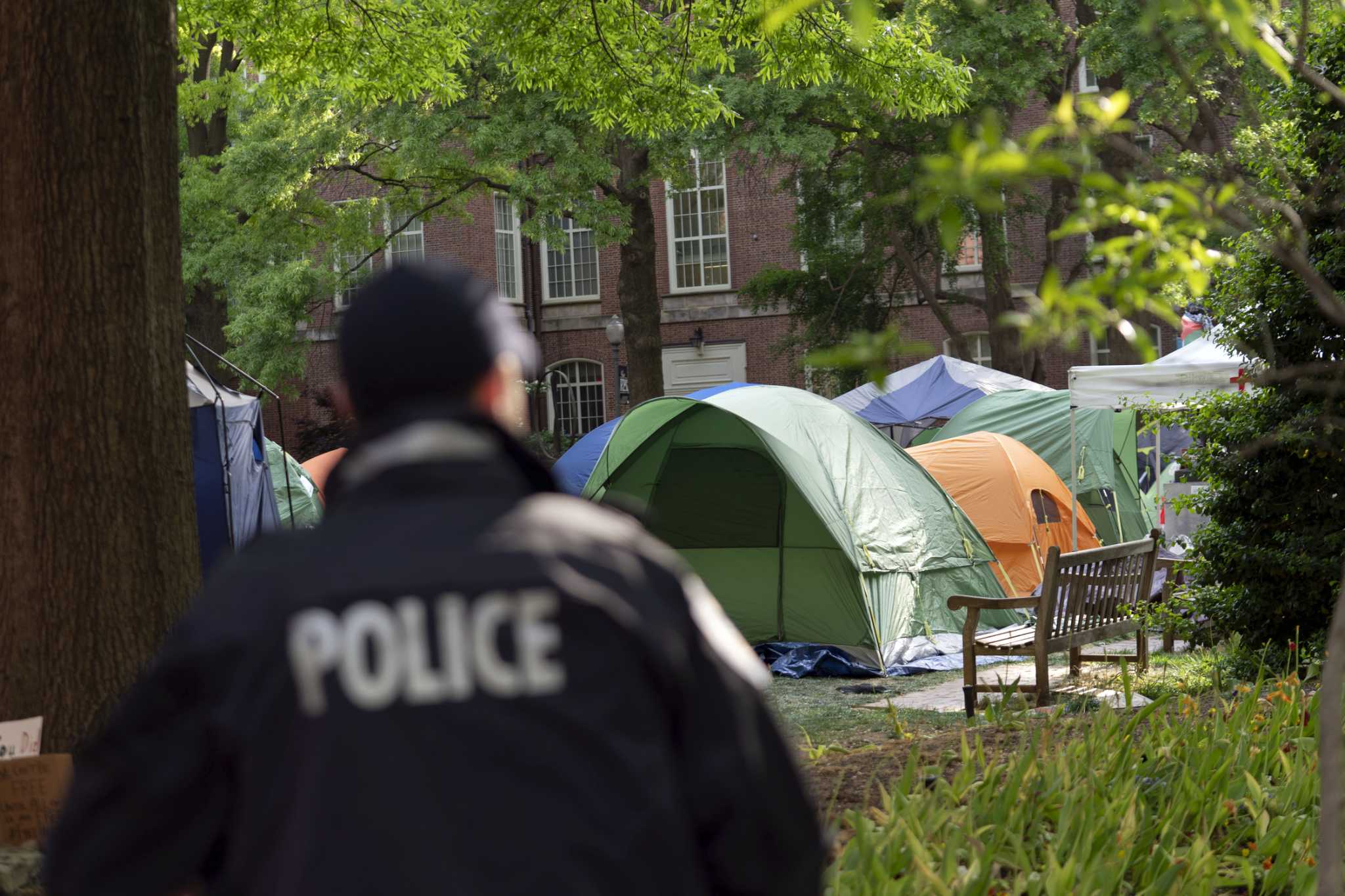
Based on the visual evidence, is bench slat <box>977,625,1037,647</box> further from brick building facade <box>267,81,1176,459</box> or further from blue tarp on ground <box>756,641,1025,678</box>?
brick building facade <box>267,81,1176,459</box>

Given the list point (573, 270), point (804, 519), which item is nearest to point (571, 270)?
point (573, 270)

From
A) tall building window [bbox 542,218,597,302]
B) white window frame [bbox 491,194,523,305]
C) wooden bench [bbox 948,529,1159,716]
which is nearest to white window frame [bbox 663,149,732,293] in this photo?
tall building window [bbox 542,218,597,302]

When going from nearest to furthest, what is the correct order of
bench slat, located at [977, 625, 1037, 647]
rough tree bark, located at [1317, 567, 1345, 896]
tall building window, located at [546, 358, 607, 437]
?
1. rough tree bark, located at [1317, 567, 1345, 896]
2. bench slat, located at [977, 625, 1037, 647]
3. tall building window, located at [546, 358, 607, 437]

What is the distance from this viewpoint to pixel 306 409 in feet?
106

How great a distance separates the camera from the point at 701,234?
3281 centimetres

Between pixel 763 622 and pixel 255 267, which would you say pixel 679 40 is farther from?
pixel 255 267

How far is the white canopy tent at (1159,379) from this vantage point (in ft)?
33.5

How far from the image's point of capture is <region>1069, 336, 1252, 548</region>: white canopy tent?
33.5 ft

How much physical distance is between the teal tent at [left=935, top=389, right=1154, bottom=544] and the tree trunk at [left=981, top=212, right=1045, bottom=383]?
10.7 feet

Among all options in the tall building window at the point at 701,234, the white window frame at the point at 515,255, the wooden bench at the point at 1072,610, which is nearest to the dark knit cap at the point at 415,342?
the wooden bench at the point at 1072,610

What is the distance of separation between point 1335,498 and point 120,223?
6.20 metres

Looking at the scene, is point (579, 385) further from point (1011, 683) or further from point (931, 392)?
point (1011, 683)

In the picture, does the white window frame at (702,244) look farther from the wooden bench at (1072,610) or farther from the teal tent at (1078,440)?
the wooden bench at (1072,610)

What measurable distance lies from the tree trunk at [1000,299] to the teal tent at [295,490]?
11.4 m
